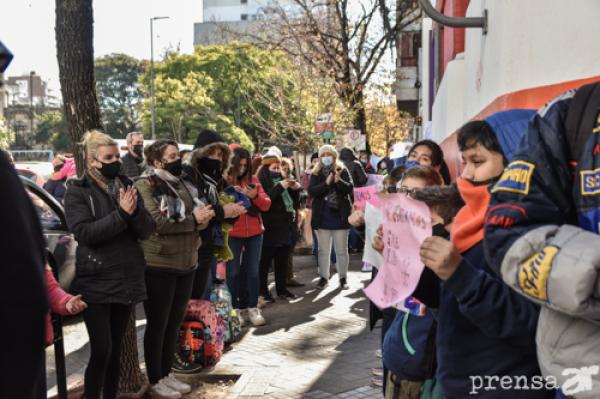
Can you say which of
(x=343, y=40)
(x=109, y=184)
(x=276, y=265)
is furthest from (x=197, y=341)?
(x=343, y=40)

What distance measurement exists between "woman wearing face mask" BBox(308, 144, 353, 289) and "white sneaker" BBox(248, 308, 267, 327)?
2.38 meters

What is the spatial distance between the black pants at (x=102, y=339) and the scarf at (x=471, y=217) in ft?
9.19

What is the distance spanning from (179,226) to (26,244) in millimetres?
3895

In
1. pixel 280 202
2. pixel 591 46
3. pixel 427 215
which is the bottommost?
pixel 280 202

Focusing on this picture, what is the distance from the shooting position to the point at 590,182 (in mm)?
1960

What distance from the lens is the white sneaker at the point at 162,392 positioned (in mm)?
5629

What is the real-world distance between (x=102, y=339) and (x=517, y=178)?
11.2 ft

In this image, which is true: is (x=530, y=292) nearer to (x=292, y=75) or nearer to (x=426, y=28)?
(x=426, y=28)

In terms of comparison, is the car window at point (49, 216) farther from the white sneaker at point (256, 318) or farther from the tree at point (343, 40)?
the tree at point (343, 40)

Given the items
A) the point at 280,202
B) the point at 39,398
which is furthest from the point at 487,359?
the point at 280,202

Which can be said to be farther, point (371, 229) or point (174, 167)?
point (174, 167)

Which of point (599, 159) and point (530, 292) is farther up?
point (599, 159)

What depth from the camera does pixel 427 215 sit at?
270cm

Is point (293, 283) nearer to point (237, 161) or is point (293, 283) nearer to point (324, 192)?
point (324, 192)
